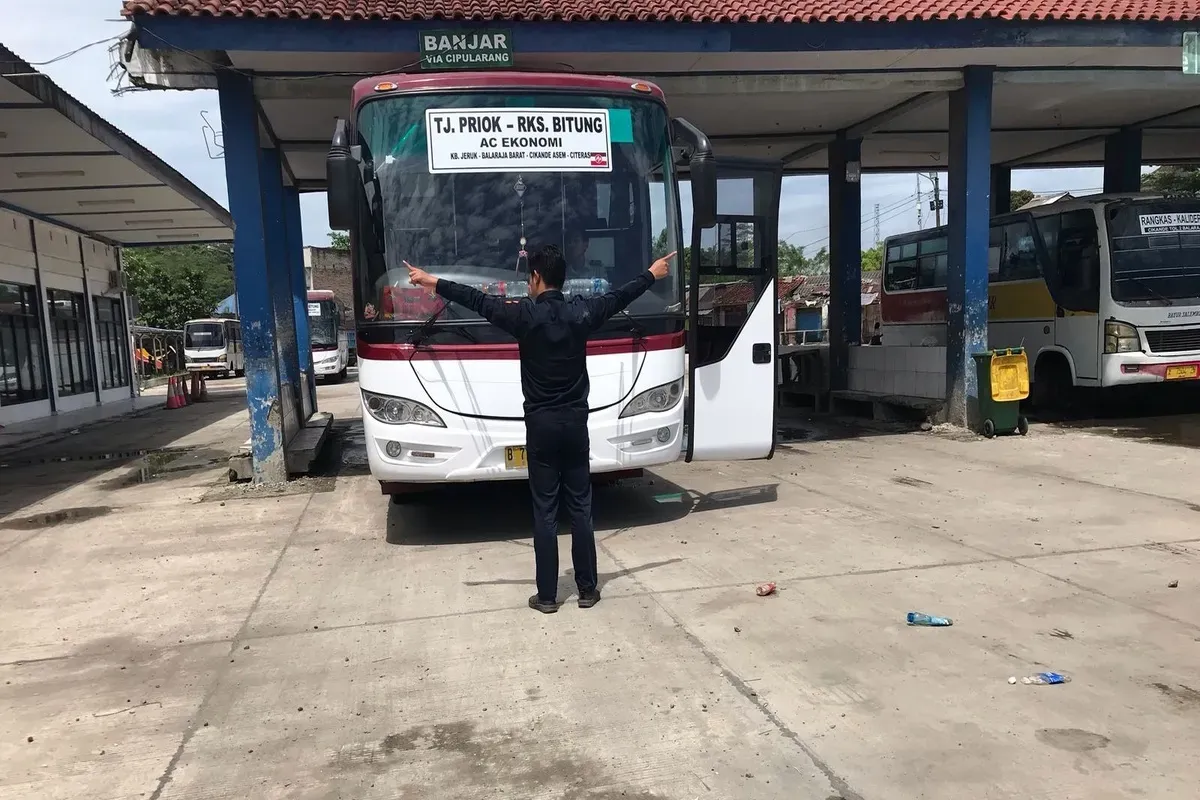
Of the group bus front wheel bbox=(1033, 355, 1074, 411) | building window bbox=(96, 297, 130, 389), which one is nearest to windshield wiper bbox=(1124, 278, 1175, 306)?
bus front wheel bbox=(1033, 355, 1074, 411)

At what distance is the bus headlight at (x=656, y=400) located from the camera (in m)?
5.92

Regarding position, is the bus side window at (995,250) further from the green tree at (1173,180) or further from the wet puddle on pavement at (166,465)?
the green tree at (1173,180)

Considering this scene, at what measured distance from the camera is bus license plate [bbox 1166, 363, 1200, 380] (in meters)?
10.6

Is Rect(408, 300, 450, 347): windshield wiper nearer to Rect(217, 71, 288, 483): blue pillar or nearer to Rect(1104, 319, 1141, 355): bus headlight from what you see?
Rect(217, 71, 288, 483): blue pillar

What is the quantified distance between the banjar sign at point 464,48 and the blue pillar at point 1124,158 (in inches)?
467

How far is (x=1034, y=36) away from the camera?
960 cm

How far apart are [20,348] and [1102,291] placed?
19.7m

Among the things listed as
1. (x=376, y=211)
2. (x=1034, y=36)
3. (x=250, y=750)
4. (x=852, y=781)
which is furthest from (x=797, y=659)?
(x=1034, y=36)

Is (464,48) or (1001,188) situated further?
(1001,188)

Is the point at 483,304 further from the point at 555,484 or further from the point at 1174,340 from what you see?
the point at 1174,340

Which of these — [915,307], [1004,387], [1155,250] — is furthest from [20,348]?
[1155,250]

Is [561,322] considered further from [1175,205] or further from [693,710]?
[1175,205]

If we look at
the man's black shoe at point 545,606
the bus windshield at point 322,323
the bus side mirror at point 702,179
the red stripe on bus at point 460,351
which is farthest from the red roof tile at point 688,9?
the bus windshield at point 322,323

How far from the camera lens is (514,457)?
18.9ft
